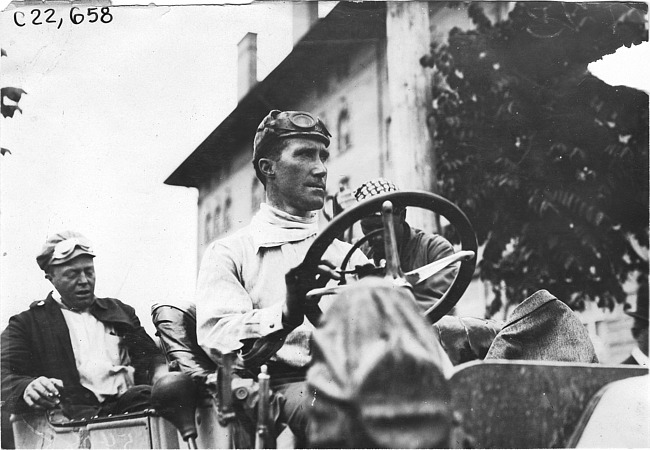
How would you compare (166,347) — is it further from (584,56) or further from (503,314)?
(584,56)

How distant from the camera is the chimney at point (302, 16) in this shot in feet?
20.2

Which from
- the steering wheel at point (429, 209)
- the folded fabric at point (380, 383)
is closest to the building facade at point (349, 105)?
the steering wheel at point (429, 209)

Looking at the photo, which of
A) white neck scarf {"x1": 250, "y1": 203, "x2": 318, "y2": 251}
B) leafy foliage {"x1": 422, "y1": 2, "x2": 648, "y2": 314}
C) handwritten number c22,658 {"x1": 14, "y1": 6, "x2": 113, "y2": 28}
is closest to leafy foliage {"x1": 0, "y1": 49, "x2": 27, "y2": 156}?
handwritten number c22,658 {"x1": 14, "y1": 6, "x2": 113, "y2": 28}

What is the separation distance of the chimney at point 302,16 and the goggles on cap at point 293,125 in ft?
1.81

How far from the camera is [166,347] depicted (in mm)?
5613

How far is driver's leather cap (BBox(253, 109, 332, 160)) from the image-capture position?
19.4 feet

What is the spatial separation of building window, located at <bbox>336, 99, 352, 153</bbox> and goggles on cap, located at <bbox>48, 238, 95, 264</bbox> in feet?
5.04

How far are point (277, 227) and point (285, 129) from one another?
57 centimetres

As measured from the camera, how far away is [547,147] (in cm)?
606

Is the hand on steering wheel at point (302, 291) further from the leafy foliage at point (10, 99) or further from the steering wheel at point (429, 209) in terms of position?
the leafy foliage at point (10, 99)

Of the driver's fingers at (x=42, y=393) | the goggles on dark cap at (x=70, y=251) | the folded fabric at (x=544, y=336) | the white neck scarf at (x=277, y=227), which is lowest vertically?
the driver's fingers at (x=42, y=393)

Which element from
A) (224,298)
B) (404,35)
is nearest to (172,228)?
(224,298)

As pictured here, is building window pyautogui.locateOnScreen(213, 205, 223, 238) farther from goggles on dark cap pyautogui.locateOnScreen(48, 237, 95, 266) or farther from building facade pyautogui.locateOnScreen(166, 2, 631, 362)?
goggles on dark cap pyautogui.locateOnScreen(48, 237, 95, 266)

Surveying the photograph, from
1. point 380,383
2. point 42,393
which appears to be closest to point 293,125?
point 42,393
